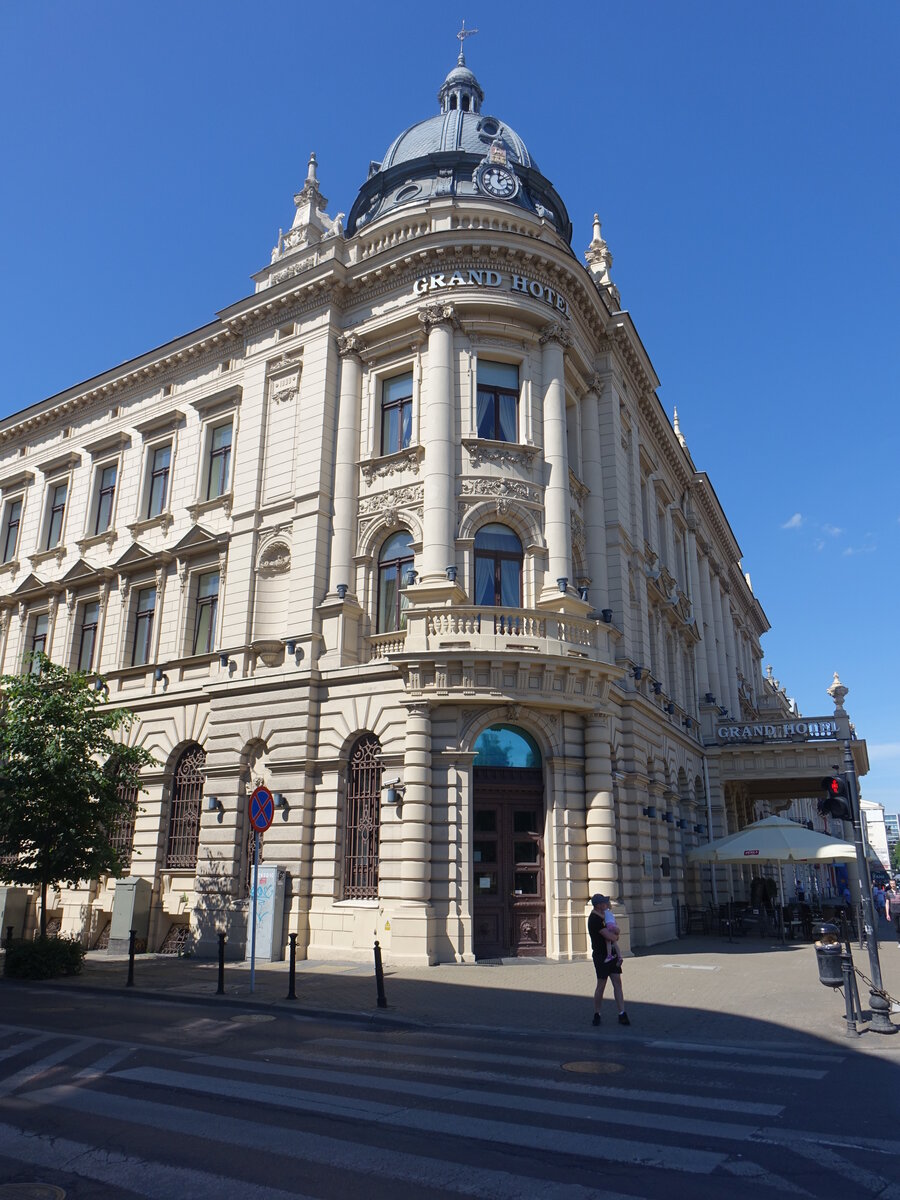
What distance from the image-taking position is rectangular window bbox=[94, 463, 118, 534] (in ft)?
101

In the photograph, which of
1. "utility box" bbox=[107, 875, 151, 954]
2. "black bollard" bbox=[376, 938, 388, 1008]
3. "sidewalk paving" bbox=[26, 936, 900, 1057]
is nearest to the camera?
"sidewalk paving" bbox=[26, 936, 900, 1057]

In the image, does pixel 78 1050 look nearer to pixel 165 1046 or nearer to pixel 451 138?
pixel 165 1046

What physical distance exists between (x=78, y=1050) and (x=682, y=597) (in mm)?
28929

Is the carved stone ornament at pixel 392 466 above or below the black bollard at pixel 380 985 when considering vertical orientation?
above

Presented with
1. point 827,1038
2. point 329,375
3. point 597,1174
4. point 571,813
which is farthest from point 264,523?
point 597,1174

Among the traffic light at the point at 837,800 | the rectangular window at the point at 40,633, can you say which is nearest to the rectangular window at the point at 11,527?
the rectangular window at the point at 40,633

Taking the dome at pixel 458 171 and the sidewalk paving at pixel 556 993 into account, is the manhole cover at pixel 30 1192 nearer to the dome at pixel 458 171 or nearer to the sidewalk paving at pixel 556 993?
the sidewalk paving at pixel 556 993

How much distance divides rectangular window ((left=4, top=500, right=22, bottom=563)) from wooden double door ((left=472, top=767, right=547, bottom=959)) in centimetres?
2351

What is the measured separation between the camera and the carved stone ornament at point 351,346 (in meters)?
24.9

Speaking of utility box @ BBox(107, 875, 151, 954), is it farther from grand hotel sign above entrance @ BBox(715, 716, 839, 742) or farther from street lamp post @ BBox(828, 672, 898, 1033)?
grand hotel sign above entrance @ BBox(715, 716, 839, 742)

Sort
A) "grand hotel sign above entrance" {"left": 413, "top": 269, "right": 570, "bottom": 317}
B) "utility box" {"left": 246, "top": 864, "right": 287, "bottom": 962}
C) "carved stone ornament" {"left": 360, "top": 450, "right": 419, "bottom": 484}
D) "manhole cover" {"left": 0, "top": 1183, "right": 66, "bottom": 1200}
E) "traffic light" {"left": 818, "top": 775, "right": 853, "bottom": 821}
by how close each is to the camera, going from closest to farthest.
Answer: "manhole cover" {"left": 0, "top": 1183, "right": 66, "bottom": 1200}, "traffic light" {"left": 818, "top": 775, "right": 853, "bottom": 821}, "utility box" {"left": 246, "top": 864, "right": 287, "bottom": 962}, "carved stone ornament" {"left": 360, "top": 450, "right": 419, "bottom": 484}, "grand hotel sign above entrance" {"left": 413, "top": 269, "right": 570, "bottom": 317}

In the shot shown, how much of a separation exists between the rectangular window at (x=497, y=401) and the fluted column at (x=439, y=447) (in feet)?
3.50

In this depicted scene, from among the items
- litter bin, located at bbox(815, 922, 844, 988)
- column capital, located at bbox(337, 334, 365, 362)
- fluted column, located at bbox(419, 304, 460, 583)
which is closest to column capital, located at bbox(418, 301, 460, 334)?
fluted column, located at bbox(419, 304, 460, 583)

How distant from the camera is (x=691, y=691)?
36938mm
